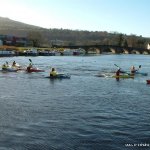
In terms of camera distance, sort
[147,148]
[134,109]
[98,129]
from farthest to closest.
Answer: [134,109] < [98,129] < [147,148]

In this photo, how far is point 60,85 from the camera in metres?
60.5

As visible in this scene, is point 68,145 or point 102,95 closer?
point 68,145

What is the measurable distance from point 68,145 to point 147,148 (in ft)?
18.6

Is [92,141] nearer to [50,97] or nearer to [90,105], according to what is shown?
→ [90,105]

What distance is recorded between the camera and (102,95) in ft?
167

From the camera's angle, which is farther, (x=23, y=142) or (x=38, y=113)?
(x=38, y=113)

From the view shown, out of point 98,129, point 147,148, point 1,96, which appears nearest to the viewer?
point 147,148

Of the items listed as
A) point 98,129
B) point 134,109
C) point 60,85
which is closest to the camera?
point 98,129

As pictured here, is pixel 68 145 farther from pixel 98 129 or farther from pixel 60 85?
pixel 60 85

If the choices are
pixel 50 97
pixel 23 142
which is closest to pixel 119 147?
pixel 23 142

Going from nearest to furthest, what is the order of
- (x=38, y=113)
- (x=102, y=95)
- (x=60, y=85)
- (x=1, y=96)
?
(x=38, y=113)
(x=1, y=96)
(x=102, y=95)
(x=60, y=85)

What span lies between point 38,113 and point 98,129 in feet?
25.2

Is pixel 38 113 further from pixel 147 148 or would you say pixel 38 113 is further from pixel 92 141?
pixel 147 148

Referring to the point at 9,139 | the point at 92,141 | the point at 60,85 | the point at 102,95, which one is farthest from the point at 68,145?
the point at 60,85
